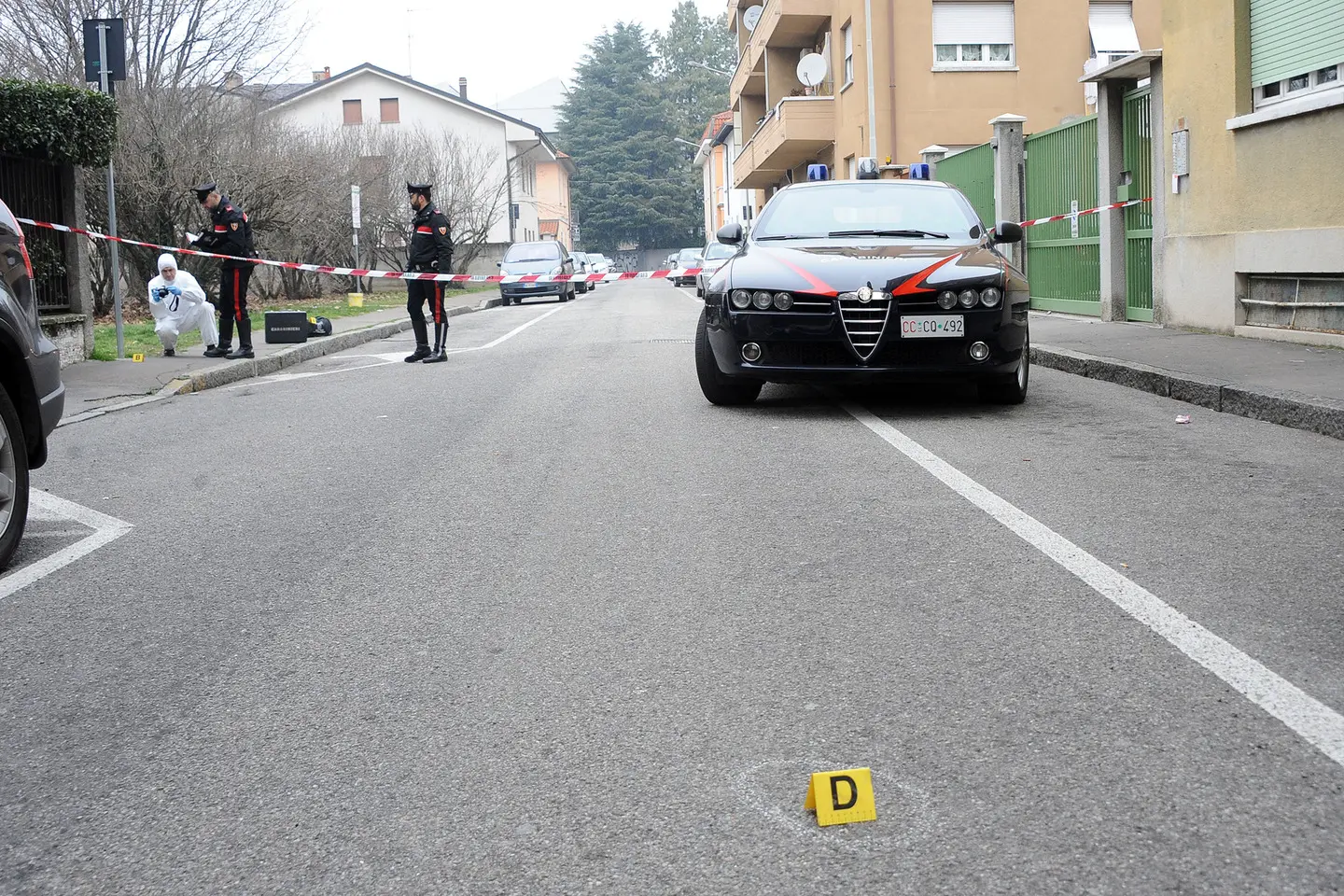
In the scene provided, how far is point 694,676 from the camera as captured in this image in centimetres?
390

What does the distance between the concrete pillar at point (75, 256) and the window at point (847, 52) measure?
→ 2144 cm

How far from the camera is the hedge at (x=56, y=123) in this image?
13672 mm

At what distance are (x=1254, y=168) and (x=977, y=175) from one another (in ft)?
31.0

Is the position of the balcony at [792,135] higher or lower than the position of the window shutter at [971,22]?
lower

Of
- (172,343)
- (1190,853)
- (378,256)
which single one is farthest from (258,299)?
(1190,853)

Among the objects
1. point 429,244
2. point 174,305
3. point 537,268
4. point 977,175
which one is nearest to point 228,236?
point 174,305

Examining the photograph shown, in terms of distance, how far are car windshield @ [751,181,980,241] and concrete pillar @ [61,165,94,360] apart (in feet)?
26.6

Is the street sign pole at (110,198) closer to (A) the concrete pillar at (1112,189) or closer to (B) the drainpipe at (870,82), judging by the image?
(A) the concrete pillar at (1112,189)

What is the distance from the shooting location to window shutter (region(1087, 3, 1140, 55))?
3142 centimetres

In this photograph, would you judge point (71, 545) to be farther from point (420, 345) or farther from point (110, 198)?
point (110, 198)

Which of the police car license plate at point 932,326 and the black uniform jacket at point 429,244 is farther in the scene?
the black uniform jacket at point 429,244

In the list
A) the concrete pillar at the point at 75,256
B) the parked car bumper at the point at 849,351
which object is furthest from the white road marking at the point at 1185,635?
the concrete pillar at the point at 75,256

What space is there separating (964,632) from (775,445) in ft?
12.7

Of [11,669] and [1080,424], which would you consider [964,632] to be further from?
[1080,424]
